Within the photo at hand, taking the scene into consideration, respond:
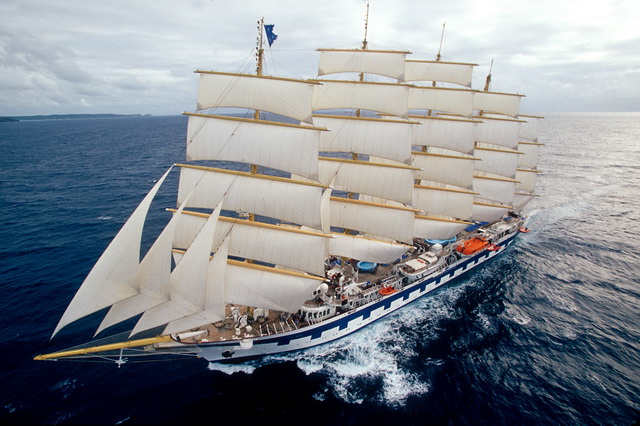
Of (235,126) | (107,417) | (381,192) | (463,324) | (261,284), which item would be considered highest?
(235,126)

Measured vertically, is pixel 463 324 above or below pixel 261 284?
below

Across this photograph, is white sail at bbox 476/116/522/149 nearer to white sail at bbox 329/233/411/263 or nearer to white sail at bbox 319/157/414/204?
white sail at bbox 319/157/414/204

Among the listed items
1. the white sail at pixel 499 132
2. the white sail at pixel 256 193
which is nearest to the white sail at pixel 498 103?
the white sail at pixel 499 132

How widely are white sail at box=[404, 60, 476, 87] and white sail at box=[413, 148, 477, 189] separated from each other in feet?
33.5

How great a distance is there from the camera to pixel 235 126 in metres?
24.8

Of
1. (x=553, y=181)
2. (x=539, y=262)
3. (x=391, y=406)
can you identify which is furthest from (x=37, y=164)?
(x=553, y=181)

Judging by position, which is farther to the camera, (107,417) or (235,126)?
(235,126)

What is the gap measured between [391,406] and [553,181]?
76.1m

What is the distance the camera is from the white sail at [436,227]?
3575cm

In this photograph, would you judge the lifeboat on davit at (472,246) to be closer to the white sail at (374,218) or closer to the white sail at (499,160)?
the white sail at (374,218)

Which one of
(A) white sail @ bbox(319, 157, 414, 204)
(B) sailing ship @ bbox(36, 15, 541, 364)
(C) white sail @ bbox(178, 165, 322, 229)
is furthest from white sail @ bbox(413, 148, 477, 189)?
(C) white sail @ bbox(178, 165, 322, 229)

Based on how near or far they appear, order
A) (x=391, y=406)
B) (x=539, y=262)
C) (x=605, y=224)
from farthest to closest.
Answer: (x=605, y=224) < (x=539, y=262) < (x=391, y=406)

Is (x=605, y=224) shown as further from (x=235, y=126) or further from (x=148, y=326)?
(x=148, y=326)

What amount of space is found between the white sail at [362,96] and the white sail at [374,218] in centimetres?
1015
